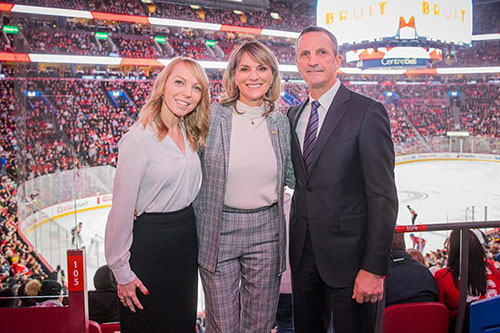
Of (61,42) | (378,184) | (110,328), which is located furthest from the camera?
(61,42)

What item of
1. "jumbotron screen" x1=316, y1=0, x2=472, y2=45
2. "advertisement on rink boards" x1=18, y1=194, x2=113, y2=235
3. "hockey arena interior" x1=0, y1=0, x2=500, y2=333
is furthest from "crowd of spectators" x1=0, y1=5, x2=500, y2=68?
"advertisement on rink boards" x1=18, y1=194, x2=113, y2=235

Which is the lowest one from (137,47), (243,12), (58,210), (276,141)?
(58,210)

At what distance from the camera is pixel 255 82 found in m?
2.06

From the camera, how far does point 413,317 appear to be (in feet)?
7.14

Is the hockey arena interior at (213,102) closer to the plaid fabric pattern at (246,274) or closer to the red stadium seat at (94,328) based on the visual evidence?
the red stadium seat at (94,328)

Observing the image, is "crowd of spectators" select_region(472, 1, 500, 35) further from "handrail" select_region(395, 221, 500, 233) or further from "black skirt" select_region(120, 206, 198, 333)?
"black skirt" select_region(120, 206, 198, 333)

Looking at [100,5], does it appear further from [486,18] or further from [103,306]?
[486,18]

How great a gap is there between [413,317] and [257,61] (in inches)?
58.3

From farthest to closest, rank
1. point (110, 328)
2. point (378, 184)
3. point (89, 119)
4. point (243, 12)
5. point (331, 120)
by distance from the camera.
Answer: point (243, 12) < point (89, 119) < point (110, 328) < point (331, 120) < point (378, 184)

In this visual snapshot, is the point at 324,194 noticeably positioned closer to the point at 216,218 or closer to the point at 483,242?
the point at 216,218

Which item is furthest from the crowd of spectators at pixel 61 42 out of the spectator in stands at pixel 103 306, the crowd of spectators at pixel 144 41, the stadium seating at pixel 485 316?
the stadium seating at pixel 485 316

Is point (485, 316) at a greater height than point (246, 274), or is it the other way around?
point (246, 274)

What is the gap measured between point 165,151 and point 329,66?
0.86m

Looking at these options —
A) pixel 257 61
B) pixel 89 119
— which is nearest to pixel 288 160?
pixel 257 61
